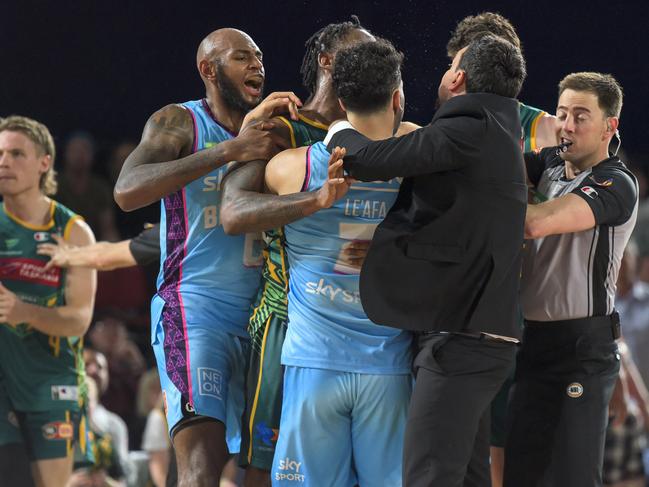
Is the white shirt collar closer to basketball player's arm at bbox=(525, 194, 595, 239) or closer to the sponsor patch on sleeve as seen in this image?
basketball player's arm at bbox=(525, 194, 595, 239)

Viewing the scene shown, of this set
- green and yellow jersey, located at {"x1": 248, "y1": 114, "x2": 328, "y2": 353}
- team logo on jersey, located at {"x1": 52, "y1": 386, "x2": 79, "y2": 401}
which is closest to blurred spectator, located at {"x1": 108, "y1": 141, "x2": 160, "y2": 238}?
team logo on jersey, located at {"x1": 52, "y1": 386, "x2": 79, "y2": 401}

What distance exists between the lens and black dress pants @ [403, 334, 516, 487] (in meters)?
3.46

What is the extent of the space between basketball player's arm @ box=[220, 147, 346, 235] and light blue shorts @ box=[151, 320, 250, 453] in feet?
2.10

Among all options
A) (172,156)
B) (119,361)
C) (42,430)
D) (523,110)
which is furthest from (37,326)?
(523,110)

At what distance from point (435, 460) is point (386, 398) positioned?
0.33m

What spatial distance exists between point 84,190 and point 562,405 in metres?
5.97

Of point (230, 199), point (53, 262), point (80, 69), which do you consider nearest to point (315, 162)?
point (230, 199)

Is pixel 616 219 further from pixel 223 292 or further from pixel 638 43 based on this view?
pixel 638 43

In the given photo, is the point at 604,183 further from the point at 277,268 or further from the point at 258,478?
the point at 258,478

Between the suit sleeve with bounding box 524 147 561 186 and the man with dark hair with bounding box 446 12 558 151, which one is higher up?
the man with dark hair with bounding box 446 12 558 151

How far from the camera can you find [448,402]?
3480mm

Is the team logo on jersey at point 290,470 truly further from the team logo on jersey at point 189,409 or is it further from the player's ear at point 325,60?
the player's ear at point 325,60

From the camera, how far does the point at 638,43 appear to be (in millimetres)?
6152

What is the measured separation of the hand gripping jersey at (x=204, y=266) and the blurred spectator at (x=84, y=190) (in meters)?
4.84
